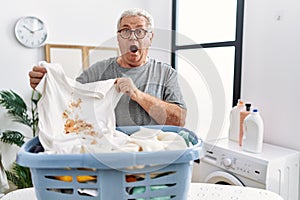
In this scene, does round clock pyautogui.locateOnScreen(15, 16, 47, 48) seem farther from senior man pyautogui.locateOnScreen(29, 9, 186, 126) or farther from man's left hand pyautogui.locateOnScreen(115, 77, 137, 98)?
man's left hand pyautogui.locateOnScreen(115, 77, 137, 98)

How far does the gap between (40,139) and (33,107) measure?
2130mm

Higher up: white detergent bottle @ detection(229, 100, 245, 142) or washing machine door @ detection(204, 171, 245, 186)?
white detergent bottle @ detection(229, 100, 245, 142)

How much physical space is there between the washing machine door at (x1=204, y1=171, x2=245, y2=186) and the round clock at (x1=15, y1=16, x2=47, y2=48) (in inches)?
76.4

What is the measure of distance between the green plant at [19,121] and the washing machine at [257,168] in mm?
1496

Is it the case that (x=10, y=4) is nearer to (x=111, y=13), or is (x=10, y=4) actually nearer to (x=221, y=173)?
(x=111, y=13)

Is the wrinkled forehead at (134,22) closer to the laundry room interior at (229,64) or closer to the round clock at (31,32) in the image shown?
the laundry room interior at (229,64)

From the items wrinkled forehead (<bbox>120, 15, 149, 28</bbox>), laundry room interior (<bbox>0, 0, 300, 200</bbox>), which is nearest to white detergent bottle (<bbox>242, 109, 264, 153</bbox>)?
laundry room interior (<bbox>0, 0, 300, 200</bbox>)

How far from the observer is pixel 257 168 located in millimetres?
1748

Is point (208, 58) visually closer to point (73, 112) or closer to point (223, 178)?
point (73, 112)

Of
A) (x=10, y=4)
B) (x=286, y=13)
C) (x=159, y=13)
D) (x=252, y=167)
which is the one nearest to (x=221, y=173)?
(x=252, y=167)

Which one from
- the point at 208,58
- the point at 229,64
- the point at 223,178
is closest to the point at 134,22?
the point at 208,58

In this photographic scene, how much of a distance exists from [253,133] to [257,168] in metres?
0.26

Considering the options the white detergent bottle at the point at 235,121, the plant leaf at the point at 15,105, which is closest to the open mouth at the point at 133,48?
the white detergent bottle at the point at 235,121

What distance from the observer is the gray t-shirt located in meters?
0.87
